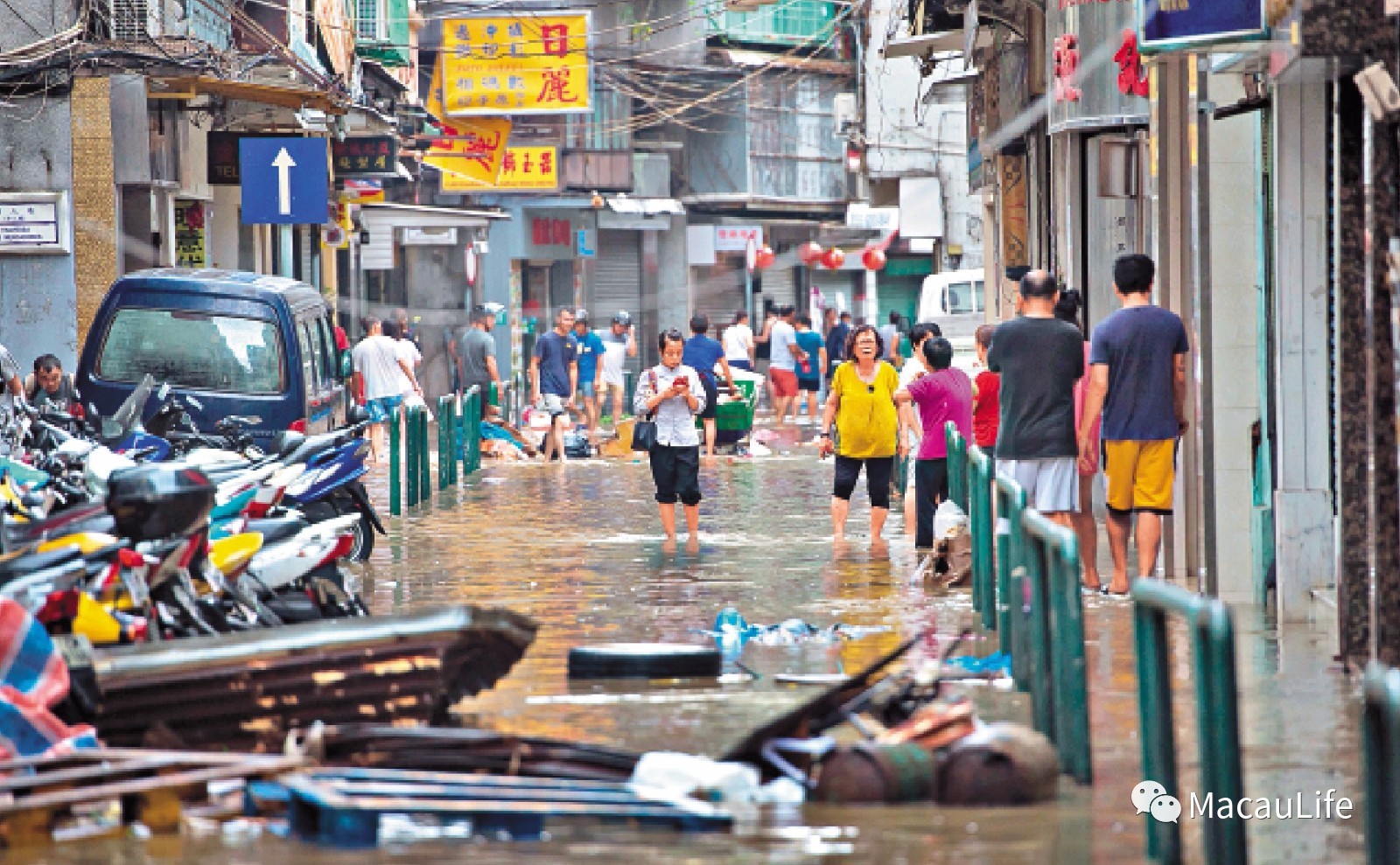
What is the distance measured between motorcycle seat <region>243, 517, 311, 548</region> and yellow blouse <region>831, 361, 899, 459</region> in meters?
6.19

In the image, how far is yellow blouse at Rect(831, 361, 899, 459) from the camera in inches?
609

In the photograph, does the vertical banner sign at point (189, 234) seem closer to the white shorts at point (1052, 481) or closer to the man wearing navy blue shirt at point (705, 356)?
the man wearing navy blue shirt at point (705, 356)

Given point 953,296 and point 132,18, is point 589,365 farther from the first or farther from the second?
point 132,18

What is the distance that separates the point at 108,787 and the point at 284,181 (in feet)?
53.6

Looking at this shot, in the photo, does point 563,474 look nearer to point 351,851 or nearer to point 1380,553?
point 1380,553

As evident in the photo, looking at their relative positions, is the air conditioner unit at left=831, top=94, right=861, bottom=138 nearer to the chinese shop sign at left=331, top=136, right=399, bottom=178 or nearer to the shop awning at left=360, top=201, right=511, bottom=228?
the shop awning at left=360, top=201, right=511, bottom=228

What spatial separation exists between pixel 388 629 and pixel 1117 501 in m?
5.27

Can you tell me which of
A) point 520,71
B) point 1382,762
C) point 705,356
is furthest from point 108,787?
point 520,71

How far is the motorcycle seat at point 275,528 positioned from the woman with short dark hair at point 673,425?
547 centimetres

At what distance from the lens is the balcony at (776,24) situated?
172 ft

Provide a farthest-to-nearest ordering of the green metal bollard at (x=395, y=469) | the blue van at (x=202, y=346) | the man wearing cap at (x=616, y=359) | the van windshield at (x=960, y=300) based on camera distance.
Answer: the van windshield at (x=960, y=300), the man wearing cap at (x=616, y=359), the green metal bollard at (x=395, y=469), the blue van at (x=202, y=346)

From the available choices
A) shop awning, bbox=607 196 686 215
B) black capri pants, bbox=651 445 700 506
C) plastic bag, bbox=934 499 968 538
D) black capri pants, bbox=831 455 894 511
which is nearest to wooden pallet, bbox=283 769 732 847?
plastic bag, bbox=934 499 968 538

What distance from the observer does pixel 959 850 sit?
6500 mm

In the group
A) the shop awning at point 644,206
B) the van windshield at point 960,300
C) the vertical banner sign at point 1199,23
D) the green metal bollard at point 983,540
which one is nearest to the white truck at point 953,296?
the van windshield at point 960,300
